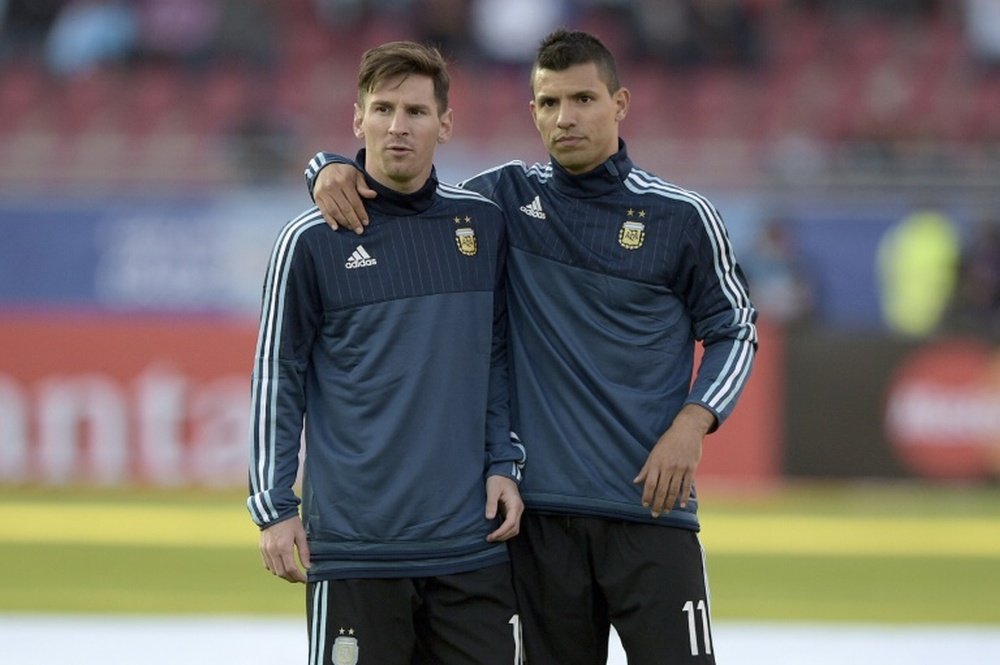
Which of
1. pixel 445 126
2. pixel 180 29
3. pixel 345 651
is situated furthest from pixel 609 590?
pixel 180 29

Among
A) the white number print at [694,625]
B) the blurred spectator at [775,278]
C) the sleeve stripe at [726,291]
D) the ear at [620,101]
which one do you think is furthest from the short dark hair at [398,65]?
the blurred spectator at [775,278]

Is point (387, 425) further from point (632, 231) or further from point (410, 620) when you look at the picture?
point (632, 231)

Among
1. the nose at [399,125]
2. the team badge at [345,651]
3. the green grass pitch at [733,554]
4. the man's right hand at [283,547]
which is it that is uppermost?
the nose at [399,125]

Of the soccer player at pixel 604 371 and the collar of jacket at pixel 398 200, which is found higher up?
the collar of jacket at pixel 398 200

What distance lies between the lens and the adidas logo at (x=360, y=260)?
4707mm

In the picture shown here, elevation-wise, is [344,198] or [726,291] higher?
[344,198]

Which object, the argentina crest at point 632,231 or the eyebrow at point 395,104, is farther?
the argentina crest at point 632,231

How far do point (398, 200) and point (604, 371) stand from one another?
763 mm

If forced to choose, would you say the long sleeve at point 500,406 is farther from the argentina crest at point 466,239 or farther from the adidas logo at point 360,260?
the adidas logo at point 360,260

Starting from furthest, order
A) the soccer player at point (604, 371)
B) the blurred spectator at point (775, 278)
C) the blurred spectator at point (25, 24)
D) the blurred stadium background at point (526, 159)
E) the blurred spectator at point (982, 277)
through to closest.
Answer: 1. the blurred spectator at point (25, 24)
2. the blurred spectator at point (775, 278)
3. the blurred spectator at point (982, 277)
4. the blurred stadium background at point (526, 159)
5. the soccer player at point (604, 371)

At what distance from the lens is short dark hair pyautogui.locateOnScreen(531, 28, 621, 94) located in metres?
4.94

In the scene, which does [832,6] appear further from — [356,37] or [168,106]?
[168,106]

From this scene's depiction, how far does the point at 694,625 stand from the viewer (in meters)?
4.89

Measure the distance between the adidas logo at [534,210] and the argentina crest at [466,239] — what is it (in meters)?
0.26
